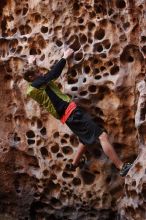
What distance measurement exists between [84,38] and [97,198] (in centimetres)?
134

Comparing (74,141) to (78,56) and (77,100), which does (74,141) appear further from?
(78,56)

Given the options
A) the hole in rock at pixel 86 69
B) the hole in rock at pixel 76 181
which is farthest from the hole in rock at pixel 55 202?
the hole in rock at pixel 86 69

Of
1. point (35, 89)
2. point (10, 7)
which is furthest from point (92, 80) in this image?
point (10, 7)

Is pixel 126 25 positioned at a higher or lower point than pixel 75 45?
higher

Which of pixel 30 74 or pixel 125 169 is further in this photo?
pixel 30 74

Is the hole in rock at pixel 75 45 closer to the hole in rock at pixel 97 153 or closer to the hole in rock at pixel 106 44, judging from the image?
the hole in rock at pixel 106 44

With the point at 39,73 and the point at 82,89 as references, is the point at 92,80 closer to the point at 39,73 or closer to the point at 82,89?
the point at 82,89

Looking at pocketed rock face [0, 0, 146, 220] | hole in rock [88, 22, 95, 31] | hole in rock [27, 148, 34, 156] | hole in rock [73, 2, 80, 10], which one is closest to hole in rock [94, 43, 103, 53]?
pocketed rock face [0, 0, 146, 220]

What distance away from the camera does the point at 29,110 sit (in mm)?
5273

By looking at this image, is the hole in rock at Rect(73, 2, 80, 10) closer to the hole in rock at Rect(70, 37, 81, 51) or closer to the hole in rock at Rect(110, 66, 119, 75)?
the hole in rock at Rect(70, 37, 81, 51)

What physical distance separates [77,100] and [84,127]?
35cm

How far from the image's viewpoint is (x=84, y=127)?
4.63 meters

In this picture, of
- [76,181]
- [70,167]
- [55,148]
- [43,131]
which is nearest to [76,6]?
[43,131]

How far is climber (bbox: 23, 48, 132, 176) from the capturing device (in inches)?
181
